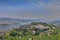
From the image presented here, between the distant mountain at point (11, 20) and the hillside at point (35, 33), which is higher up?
the distant mountain at point (11, 20)

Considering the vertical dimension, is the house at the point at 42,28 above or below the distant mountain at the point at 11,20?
below

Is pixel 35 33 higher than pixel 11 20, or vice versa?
pixel 11 20

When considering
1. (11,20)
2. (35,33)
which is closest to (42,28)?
(35,33)

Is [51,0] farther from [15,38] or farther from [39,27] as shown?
[15,38]

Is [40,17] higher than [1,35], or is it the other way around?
[40,17]

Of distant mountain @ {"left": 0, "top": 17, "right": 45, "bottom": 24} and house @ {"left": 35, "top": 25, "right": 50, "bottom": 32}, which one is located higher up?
distant mountain @ {"left": 0, "top": 17, "right": 45, "bottom": 24}

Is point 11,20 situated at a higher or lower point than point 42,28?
higher

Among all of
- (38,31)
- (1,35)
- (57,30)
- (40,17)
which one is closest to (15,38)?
(1,35)

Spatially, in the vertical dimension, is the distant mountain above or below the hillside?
above

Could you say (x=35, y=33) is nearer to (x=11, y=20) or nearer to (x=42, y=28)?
(x=42, y=28)

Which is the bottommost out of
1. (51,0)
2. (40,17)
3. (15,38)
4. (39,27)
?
(15,38)

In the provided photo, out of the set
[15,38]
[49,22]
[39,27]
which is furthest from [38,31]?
[15,38]
